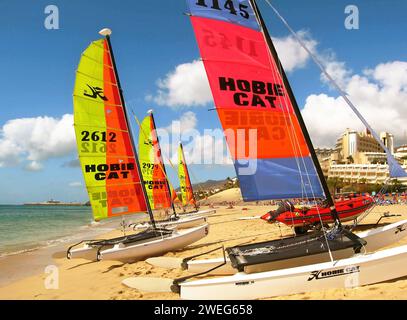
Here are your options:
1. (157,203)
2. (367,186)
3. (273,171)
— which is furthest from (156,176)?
(367,186)

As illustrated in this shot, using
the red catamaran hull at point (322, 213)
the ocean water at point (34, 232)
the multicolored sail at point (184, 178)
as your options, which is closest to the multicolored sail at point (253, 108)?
the red catamaran hull at point (322, 213)

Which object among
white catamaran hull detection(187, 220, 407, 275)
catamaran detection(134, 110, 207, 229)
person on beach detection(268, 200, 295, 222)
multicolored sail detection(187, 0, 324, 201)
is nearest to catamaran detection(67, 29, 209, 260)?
person on beach detection(268, 200, 295, 222)

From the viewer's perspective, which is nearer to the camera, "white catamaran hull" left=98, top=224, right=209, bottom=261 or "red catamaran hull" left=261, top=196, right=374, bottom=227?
"white catamaran hull" left=98, top=224, right=209, bottom=261

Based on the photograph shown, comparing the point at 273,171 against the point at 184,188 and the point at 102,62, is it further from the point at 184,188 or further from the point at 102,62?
the point at 184,188

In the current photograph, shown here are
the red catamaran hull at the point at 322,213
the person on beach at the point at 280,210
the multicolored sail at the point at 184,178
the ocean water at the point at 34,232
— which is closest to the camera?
the red catamaran hull at the point at 322,213

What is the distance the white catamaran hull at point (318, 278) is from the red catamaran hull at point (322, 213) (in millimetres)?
6877

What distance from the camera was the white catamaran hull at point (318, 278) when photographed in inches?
216

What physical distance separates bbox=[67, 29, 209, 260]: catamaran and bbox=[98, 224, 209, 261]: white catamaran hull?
0.12 feet

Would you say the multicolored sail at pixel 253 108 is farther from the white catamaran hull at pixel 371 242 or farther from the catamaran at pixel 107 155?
the catamaran at pixel 107 155

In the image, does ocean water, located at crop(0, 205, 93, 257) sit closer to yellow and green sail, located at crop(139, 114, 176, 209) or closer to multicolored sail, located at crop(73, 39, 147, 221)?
yellow and green sail, located at crop(139, 114, 176, 209)

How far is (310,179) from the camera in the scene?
746 cm

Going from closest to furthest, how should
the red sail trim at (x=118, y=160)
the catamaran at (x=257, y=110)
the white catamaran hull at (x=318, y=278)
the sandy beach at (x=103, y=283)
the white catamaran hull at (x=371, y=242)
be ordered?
the sandy beach at (x=103, y=283), the white catamaran hull at (x=318, y=278), the catamaran at (x=257, y=110), the white catamaran hull at (x=371, y=242), the red sail trim at (x=118, y=160)

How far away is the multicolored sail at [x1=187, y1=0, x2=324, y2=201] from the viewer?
7.33 metres
